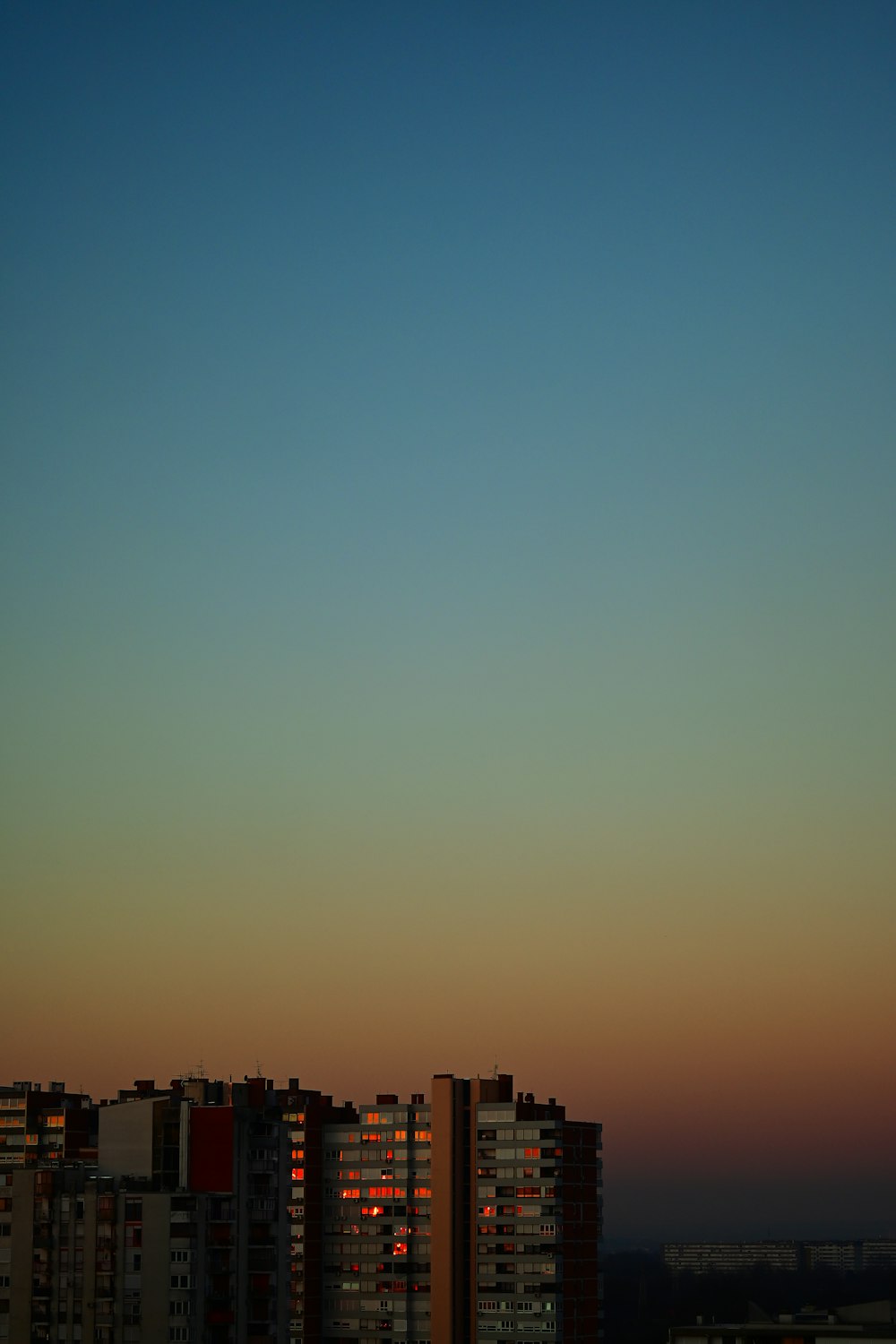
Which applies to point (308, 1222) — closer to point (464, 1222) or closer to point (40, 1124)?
point (464, 1222)

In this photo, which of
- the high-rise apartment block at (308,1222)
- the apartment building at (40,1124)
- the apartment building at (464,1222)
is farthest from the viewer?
the apartment building at (40,1124)

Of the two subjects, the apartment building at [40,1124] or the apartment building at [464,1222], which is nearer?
the apartment building at [464,1222]

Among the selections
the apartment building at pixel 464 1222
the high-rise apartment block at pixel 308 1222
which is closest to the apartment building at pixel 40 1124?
the high-rise apartment block at pixel 308 1222

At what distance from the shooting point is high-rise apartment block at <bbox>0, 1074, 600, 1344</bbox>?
93.1 m

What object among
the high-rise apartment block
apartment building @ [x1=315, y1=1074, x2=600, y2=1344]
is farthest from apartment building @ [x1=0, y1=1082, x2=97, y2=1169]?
apartment building @ [x1=315, y1=1074, x2=600, y2=1344]

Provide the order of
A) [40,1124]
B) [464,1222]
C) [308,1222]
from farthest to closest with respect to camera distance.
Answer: [40,1124]
[308,1222]
[464,1222]

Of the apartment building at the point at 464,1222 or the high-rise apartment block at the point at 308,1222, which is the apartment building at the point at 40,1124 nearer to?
the high-rise apartment block at the point at 308,1222

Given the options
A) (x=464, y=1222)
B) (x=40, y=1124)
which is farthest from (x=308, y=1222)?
(x=40, y=1124)

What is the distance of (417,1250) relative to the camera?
135 meters

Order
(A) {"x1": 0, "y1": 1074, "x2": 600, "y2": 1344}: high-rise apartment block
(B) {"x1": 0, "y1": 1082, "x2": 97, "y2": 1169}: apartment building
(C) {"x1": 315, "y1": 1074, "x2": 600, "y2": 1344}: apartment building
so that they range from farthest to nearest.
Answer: (B) {"x1": 0, "y1": 1082, "x2": 97, "y2": 1169}: apartment building, (C) {"x1": 315, "y1": 1074, "x2": 600, "y2": 1344}: apartment building, (A) {"x1": 0, "y1": 1074, "x2": 600, "y2": 1344}: high-rise apartment block

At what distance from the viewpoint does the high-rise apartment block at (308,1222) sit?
9312 centimetres

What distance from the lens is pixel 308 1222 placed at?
140 meters

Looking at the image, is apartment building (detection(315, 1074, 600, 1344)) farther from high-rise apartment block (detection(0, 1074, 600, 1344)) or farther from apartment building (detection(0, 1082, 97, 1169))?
apartment building (detection(0, 1082, 97, 1169))

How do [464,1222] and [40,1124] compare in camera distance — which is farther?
[40,1124]
